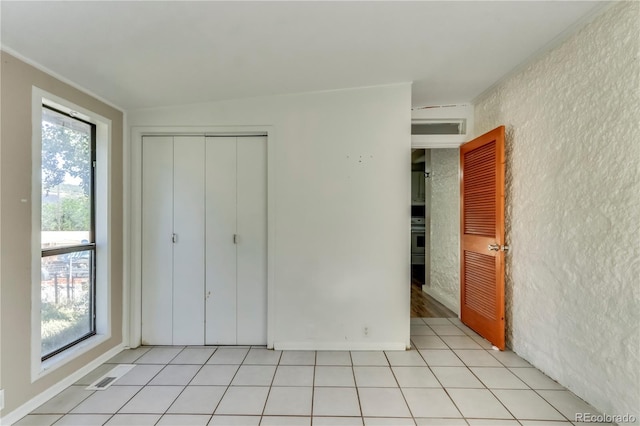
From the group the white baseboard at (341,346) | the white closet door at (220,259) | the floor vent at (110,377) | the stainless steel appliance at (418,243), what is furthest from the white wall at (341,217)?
the stainless steel appliance at (418,243)

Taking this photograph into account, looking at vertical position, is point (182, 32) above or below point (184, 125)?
above

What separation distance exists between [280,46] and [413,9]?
882mm

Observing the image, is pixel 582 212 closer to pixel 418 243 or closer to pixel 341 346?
pixel 341 346

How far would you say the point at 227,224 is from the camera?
9.52ft

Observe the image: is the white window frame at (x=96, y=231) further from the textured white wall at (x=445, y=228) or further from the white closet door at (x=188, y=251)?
the textured white wall at (x=445, y=228)

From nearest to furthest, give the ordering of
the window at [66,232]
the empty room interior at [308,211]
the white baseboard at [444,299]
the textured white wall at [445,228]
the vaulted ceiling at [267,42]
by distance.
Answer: the vaulted ceiling at [267,42] → the empty room interior at [308,211] → the window at [66,232] → the white baseboard at [444,299] → the textured white wall at [445,228]

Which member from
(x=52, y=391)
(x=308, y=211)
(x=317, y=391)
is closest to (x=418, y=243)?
(x=308, y=211)

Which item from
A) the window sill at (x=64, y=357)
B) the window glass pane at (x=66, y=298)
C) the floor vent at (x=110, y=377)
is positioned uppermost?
the window glass pane at (x=66, y=298)

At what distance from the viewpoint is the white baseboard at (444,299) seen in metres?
3.86

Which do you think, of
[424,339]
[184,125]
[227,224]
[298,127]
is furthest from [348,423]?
[184,125]

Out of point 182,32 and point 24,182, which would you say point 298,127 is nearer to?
point 182,32

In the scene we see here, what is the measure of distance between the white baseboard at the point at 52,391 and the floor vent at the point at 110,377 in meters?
0.16

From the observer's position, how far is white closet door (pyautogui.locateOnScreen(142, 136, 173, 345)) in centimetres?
290

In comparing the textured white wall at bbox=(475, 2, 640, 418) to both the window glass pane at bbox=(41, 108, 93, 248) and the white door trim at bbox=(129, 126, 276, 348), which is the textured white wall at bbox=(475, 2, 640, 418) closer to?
the white door trim at bbox=(129, 126, 276, 348)
